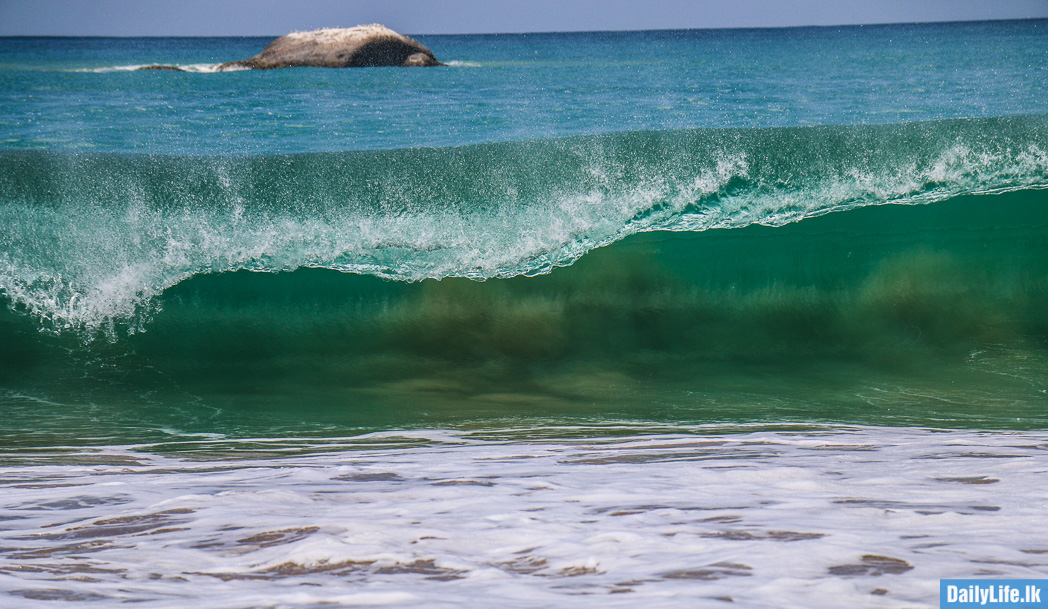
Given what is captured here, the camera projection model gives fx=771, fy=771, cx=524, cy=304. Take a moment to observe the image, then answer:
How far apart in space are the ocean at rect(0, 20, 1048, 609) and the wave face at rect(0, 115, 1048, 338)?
0.11 feet

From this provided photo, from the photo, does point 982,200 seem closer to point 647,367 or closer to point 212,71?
point 647,367

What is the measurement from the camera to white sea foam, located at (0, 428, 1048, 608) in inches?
62.9

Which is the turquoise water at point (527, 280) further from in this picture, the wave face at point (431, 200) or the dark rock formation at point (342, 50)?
the dark rock formation at point (342, 50)

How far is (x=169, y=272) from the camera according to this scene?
608 cm

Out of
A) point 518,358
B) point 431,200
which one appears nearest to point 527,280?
point 518,358

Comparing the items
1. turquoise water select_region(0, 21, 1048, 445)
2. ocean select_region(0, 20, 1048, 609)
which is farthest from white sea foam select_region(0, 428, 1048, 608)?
turquoise water select_region(0, 21, 1048, 445)

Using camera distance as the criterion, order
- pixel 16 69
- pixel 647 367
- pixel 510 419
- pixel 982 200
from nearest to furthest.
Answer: pixel 510 419 < pixel 647 367 < pixel 982 200 < pixel 16 69

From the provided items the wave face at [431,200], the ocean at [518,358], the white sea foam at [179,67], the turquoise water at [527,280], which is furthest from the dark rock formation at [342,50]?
the wave face at [431,200]

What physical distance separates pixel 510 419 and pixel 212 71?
1513 cm

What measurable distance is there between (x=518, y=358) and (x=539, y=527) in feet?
11.4

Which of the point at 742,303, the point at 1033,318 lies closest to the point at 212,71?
the point at 742,303

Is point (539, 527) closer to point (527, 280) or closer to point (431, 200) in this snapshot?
point (527, 280)

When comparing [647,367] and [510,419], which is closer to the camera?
[510,419]

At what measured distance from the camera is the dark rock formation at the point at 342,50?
15.6m
